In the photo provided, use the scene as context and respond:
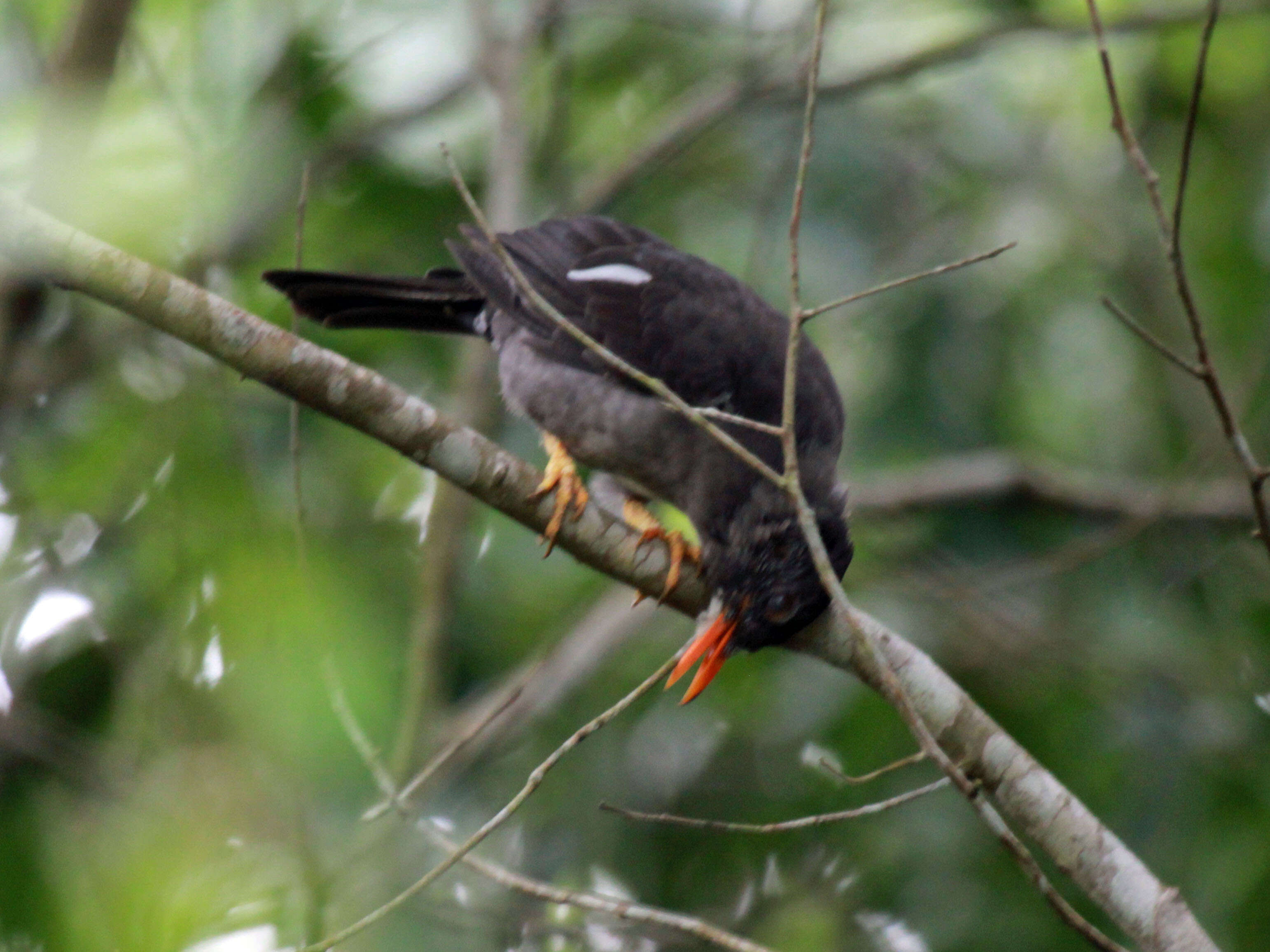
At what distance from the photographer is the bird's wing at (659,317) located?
3.71m

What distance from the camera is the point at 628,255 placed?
4.02m

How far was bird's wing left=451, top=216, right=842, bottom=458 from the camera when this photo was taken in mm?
3709

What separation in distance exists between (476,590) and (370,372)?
208 cm

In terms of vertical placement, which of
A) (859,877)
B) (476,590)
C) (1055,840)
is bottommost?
(859,877)

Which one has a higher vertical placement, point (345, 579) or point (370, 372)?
point (370, 372)

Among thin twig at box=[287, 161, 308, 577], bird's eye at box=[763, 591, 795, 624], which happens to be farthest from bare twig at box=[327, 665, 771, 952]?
bird's eye at box=[763, 591, 795, 624]

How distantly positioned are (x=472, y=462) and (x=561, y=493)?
0.30m

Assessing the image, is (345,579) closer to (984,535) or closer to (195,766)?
(195,766)

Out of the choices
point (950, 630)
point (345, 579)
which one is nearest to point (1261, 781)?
point (950, 630)

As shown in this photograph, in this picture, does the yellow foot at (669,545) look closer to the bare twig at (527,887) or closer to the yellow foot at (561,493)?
the yellow foot at (561,493)

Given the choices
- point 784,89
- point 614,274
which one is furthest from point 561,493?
point 784,89

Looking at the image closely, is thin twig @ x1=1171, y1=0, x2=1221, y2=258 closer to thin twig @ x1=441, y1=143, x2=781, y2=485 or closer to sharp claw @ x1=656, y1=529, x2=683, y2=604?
thin twig @ x1=441, y1=143, x2=781, y2=485

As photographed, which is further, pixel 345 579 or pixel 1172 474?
pixel 1172 474

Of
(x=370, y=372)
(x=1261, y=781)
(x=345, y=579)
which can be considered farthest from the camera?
(x=1261, y=781)
